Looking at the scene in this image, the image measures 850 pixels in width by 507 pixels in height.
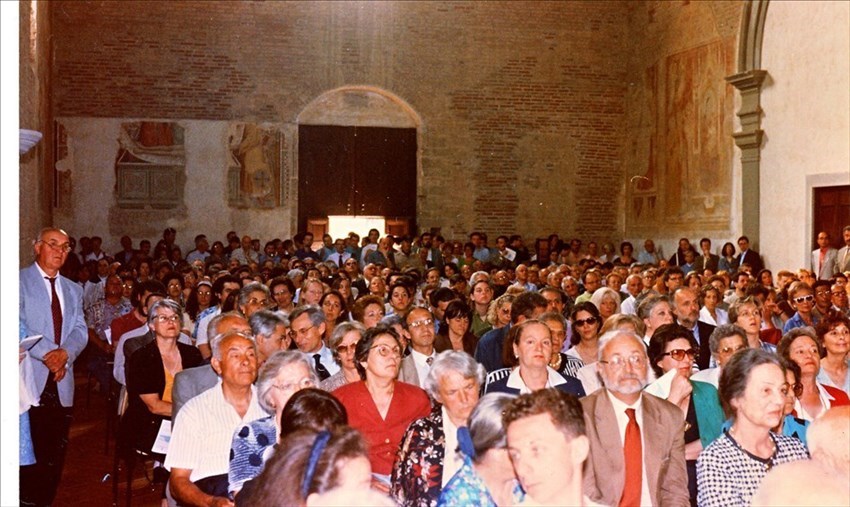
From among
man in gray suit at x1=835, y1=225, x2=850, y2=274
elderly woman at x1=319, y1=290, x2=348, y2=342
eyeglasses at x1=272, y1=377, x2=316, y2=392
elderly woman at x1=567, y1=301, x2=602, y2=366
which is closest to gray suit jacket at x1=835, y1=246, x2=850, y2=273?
man in gray suit at x1=835, y1=225, x2=850, y2=274

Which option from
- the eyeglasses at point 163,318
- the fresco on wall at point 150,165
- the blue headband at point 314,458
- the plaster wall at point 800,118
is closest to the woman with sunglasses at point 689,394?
the blue headband at point 314,458

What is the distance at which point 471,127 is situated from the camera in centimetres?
1953

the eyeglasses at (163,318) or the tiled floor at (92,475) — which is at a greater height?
the eyeglasses at (163,318)

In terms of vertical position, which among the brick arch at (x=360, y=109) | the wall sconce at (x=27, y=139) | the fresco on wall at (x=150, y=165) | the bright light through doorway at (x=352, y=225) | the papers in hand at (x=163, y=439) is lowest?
the papers in hand at (x=163, y=439)

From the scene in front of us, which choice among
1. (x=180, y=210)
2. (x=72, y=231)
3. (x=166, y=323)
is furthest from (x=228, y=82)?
(x=166, y=323)

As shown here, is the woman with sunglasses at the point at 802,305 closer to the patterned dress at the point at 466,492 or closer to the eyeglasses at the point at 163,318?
the eyeglasses at the point at 163,318

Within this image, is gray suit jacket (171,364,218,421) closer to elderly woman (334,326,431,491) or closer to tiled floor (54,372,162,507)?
elderly woman (334,326,431,491)

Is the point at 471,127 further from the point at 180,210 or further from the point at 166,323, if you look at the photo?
the point at 166,323

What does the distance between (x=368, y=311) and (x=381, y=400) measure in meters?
2.51

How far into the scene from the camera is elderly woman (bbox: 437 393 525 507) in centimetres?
302

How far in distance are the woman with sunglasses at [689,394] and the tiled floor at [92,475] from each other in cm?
329

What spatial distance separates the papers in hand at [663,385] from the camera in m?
4.76

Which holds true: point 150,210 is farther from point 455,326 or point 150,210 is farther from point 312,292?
point 455,326

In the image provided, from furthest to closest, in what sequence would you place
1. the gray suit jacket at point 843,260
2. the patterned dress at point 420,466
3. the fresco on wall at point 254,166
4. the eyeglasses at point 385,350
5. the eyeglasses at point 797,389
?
the fresco on wall at point 254,166
the gray suit jacket at point 843,260
the eyeglasses at point 797,389
the eyeglasses at point 385,350
the patterned dress at point 420,466
